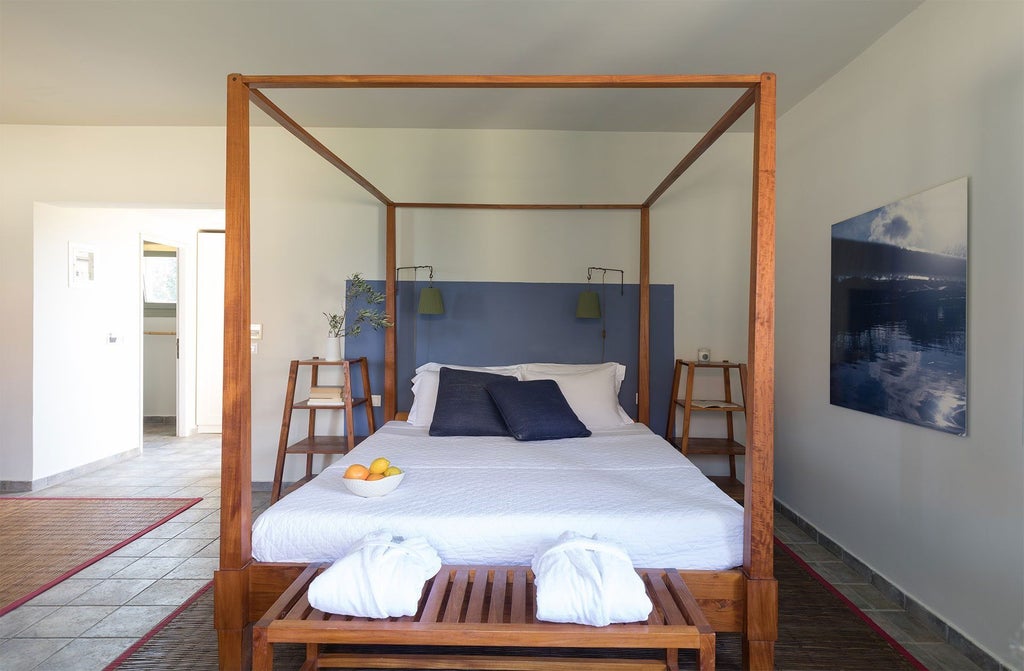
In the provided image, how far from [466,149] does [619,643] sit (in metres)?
3.54

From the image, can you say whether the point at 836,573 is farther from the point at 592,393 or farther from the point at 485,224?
the point at 485,224

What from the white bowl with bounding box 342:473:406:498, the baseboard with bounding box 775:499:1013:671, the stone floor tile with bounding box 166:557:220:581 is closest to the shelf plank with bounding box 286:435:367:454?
the stone floor tile with bounding box 166:557:220:581

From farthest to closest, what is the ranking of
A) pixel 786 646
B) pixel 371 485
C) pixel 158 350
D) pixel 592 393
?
pixel 158 350 → pixel 592 393 → pixel 786 646 → pixel 371 485

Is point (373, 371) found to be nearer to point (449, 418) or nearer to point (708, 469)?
point (449, 418)

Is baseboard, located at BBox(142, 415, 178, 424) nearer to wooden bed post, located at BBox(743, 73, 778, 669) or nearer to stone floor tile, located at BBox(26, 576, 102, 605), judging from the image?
stone floor tile, located at BBox(26, 576, 102, 605)

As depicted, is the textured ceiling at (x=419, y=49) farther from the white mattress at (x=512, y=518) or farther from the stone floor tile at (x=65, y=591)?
the stone floor tile at (x=65, y=591)

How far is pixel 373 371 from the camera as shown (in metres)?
4.24

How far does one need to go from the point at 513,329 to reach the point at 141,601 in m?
2.68

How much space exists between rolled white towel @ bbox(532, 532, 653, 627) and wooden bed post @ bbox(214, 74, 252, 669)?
105cm

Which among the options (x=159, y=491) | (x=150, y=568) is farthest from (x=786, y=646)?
(x=159, y=491)

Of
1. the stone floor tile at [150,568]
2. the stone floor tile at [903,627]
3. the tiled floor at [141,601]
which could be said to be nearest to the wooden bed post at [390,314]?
the tiled floor at [141,601]

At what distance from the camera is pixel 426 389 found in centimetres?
375

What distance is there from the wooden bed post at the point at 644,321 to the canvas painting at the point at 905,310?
1.14m

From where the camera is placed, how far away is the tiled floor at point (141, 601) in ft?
7.23
